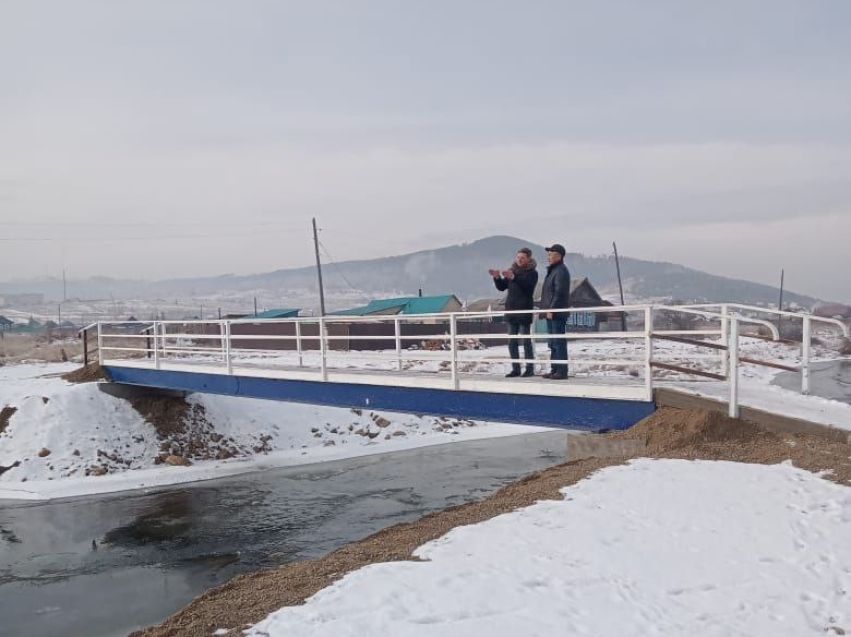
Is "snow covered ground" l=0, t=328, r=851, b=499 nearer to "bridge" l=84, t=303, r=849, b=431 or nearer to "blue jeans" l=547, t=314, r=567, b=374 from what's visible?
"bridge" l=84, t=303, r=849, b=431

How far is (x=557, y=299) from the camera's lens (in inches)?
374

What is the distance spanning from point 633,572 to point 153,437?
14394 millimetres

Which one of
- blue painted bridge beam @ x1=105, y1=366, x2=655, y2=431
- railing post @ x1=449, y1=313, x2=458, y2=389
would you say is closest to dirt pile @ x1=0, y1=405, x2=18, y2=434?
blue painted bridge beam @ x1=105, y1=366, x2=655, y2=431

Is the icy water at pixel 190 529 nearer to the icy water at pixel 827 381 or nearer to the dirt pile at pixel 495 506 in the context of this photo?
the dirt pile at pixel 495 506

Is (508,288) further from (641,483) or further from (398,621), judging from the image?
(398,621)

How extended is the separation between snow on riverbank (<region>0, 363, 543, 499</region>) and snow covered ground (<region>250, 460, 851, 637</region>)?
36.9 feet

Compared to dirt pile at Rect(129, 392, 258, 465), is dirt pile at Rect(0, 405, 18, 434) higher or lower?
higher

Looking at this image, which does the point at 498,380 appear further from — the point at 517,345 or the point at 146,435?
the point at 146,435

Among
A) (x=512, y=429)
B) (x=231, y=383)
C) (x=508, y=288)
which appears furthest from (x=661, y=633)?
(x=512, y=429)

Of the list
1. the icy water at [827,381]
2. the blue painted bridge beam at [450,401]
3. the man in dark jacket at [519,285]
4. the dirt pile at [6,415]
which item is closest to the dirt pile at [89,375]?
the dirt pile at [6,415]

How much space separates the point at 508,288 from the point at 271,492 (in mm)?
6759

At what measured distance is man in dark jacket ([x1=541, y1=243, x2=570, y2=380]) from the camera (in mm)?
9555

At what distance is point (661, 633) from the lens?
4.34 meters

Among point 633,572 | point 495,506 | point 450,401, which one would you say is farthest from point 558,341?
point 633,572
